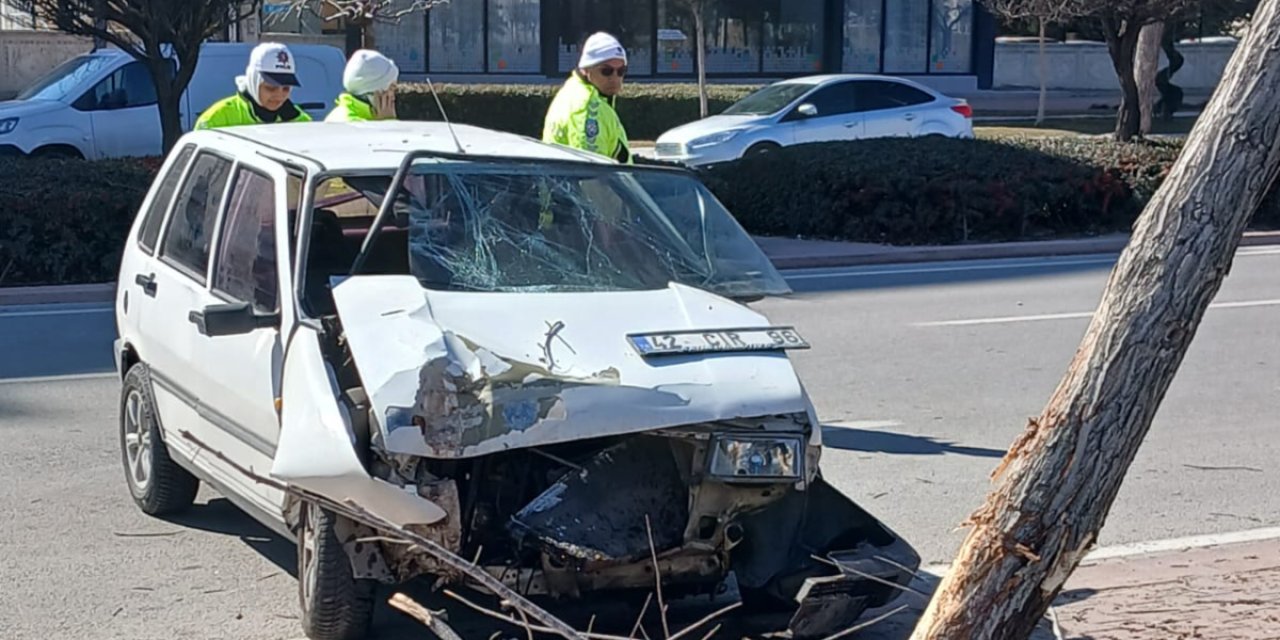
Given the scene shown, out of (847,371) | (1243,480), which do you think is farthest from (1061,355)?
(1243,480)

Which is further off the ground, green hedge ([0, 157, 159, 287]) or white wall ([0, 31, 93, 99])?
white wall ([0, 31, 93, 99])

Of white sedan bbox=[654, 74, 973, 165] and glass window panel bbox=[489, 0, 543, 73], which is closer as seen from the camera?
white sedan bbox=[654, 74, 973, 165]

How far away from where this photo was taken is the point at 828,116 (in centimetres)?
2353

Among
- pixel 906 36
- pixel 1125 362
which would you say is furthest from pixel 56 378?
pixel 906 36

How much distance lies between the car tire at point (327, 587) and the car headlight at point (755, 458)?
114cm

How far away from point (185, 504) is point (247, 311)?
1804 mm

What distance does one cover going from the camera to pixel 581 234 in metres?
6.02

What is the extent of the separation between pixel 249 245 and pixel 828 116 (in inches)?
712

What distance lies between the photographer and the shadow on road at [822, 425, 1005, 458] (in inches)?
333

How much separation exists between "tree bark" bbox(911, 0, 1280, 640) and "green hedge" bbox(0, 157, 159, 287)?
11.8 m

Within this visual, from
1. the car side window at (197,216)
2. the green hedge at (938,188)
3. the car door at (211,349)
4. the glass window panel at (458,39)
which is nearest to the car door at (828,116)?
the green hedge at (938,188)

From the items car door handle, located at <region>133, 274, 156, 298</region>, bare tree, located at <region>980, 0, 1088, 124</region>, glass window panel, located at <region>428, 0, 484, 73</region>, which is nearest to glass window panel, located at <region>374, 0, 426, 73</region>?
glass window panel, located at <region>428, 0, 484, 73</region>

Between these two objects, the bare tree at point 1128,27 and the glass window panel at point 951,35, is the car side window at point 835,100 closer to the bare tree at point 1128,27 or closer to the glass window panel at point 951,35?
the bare tree at point 1128,27

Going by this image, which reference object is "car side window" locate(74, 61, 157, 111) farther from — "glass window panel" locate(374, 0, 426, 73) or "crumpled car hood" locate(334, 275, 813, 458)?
"glass window panel" locate(374, 0, 426, 73)
